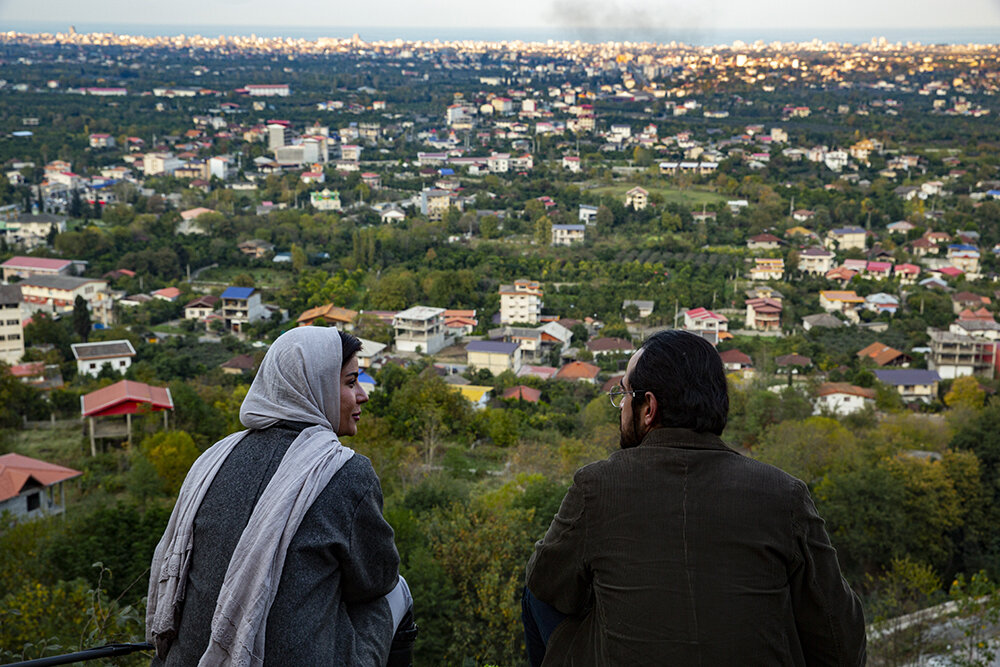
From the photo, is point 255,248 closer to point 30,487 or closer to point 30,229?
point 30,229

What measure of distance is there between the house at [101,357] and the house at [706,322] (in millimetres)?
5961

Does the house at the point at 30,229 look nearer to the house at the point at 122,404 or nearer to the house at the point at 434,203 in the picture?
the house at the point at 434,203

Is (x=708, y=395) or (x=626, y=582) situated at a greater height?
(x=708, y=395)

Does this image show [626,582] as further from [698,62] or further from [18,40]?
[18,40]

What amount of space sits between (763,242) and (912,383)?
Result: 6644 mm

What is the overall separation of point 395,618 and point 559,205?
57.8ft

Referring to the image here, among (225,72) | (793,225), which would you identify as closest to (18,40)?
(225,72)

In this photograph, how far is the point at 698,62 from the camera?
47.1m

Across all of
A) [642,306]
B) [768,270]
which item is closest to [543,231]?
Result: [768,270]

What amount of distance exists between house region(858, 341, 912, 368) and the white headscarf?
375 inches

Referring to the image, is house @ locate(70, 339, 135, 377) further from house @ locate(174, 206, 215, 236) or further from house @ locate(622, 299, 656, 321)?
house @ locate(174, 206, 215, 236)

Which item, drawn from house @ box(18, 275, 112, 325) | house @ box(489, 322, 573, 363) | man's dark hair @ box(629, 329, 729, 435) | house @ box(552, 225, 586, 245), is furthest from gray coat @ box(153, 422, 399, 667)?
house @ box(552, 225, 586, 245)

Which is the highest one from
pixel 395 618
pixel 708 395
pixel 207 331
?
pixel 708 395

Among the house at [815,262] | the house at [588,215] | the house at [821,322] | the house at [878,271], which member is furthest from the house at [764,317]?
Answer: the house at [588,215]
